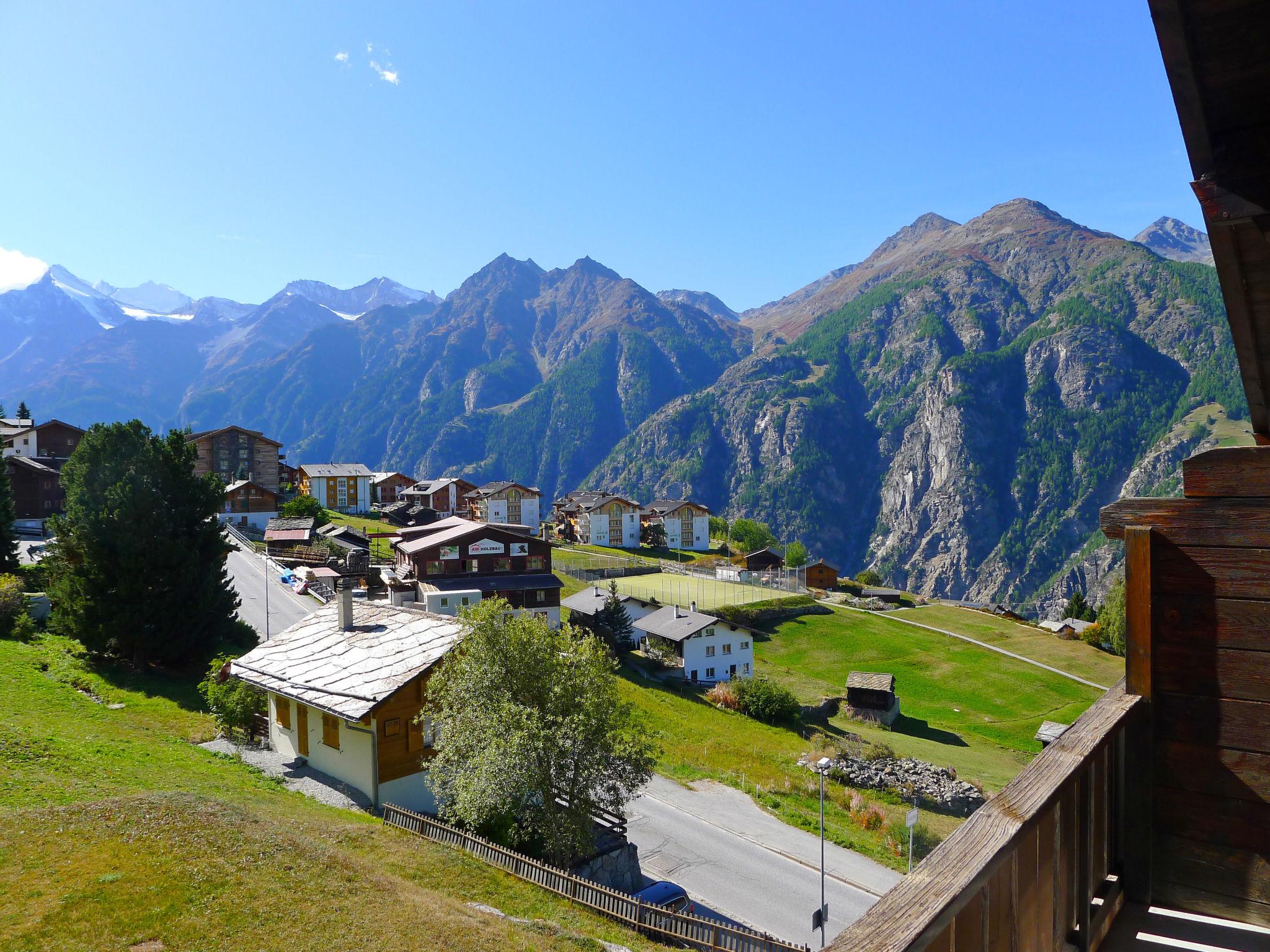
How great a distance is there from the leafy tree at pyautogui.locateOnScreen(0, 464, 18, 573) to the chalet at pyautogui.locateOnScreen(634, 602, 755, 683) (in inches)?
1739

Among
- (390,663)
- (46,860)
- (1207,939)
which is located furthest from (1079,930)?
(390,663)

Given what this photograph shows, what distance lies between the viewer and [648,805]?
30938 millimetres

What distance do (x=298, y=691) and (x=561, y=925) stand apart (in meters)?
14.4

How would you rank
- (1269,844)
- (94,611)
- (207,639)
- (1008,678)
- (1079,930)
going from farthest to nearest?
(1008,678) → (207,639) → (94,611) → (1269,844) → (1079,930)

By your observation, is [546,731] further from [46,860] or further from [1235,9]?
[1235,9]

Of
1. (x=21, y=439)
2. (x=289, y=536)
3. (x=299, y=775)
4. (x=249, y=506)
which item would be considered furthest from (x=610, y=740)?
(x=21, y=439)

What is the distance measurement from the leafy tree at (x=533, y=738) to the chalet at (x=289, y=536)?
194 ft

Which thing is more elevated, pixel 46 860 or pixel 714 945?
pixel 46 860

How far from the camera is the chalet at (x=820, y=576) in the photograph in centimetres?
10544

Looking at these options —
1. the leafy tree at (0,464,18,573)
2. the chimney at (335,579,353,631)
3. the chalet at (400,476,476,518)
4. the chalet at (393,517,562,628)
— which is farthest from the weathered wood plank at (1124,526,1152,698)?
the chalet at (400,476,476,518)

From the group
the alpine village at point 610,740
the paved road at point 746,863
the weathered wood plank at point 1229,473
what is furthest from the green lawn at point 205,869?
the weathered wood plank at point 1229,473

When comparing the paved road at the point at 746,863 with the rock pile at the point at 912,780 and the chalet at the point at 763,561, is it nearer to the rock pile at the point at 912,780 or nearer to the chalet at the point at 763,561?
the rock pile at the point at 912,780

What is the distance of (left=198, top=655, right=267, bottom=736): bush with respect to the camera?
28.3m

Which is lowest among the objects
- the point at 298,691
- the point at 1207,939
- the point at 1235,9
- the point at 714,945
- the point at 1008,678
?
the point at 1008,678
